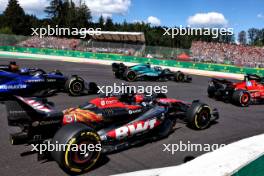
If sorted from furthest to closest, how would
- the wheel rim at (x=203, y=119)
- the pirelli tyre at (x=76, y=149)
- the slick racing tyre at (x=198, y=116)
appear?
the wheel rim at (x=203, y=119)
the slick racing tyre at (x=198, y=116)
the pirelli tyre at (x=76, y=149)

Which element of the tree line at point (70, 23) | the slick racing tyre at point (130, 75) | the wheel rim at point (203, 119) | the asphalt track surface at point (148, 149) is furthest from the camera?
the tree line at point (70, 23)

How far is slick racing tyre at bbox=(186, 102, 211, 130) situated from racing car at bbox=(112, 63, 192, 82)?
873 cm

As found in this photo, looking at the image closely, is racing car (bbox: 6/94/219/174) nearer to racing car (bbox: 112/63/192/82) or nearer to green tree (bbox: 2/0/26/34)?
racing car (bbox: 112/63/192/82)

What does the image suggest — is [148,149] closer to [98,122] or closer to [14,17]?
[98,122]

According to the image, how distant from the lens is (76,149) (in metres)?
4.80

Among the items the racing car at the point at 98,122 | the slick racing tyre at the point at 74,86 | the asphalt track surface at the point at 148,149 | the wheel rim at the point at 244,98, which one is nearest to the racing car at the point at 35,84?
the slick racing tyre at the point at 74,86

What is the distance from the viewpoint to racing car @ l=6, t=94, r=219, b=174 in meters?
4.85

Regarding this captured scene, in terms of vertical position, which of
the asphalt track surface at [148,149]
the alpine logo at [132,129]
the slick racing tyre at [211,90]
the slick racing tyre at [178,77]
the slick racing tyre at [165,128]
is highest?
the slick racing tyre at [178,77]

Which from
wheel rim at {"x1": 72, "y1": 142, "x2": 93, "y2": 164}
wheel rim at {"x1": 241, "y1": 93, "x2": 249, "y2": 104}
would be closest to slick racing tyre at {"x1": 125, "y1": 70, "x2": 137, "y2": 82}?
wheel rim at {"x1": 241, "y1": 93, "x2": 249, "y2": 104}

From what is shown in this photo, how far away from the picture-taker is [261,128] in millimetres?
8320

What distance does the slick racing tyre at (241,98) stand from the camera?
1092 centimetres

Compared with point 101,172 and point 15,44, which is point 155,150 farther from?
point 15,44

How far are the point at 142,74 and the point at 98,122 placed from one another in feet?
35.9

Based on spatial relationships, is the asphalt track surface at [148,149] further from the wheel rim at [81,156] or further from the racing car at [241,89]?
the racing car at [241,89]
